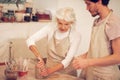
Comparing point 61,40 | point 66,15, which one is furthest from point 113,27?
point 61,40

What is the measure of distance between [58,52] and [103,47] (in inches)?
14.5

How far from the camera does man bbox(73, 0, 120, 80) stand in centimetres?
118

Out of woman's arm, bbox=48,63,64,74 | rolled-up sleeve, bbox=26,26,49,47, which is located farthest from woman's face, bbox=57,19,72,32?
woman's arm, bbox=48,63,64,74

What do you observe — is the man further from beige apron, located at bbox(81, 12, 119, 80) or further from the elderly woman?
the elderly woman

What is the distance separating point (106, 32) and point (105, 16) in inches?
3.3

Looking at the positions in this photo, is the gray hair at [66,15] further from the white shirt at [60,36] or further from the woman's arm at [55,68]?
the woman's arm at [55,68]

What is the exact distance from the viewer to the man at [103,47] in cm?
118

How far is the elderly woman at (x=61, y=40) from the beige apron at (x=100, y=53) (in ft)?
0.49

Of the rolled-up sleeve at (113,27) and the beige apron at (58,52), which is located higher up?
the rolled-up sleeve at (113,27)

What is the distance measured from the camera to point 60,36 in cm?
154

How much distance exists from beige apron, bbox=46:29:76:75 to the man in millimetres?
142

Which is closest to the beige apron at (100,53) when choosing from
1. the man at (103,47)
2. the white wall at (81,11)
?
the man at (103,47)

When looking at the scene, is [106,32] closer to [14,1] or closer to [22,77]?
[22,77]

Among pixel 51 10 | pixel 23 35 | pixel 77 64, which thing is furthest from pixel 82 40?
pixel 77 64
